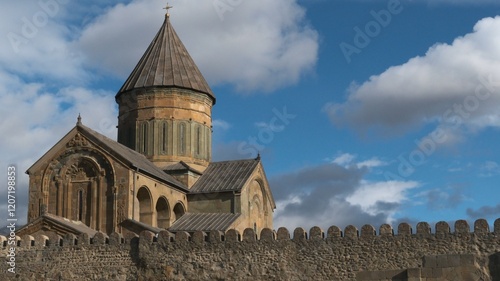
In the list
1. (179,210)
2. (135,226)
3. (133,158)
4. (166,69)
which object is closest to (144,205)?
(133,158)

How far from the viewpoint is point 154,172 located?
2694cm

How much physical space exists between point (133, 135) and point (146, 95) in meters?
1.72

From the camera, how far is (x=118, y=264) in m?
20.9

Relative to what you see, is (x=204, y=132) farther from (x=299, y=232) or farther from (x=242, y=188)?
(x=299, y=232)

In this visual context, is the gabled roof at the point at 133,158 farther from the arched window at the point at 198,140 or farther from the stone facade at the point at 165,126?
the arched window at the point at 198,140

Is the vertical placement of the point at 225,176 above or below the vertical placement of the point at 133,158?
below

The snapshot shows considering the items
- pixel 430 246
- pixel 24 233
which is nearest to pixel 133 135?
pixel 24 233

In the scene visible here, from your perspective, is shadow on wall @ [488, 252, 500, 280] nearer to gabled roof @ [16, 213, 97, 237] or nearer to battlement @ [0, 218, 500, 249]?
battlement @ [0, 218, 500, 249]

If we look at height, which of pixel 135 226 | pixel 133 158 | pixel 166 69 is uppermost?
pixel 166 69

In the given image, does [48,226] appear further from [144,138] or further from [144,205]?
[144,138]

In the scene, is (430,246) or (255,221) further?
(255,221)

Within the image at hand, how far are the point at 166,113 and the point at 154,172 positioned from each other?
3.99 m

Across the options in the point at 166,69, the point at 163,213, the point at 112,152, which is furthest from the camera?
the point at 166,69

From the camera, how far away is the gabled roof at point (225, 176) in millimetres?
28656
